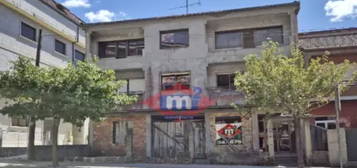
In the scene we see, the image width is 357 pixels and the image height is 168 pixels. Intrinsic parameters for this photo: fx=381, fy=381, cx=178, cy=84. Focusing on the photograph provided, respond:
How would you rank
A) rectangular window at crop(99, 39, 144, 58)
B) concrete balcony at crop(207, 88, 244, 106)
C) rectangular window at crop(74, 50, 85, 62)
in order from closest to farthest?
concrete balcony at crop(207, 88, 244, 106), rectangular window at crop(99, 39, 144, 58), rectangular window at crop(74, 50, 85, 62)

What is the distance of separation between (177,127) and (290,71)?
1085 cm

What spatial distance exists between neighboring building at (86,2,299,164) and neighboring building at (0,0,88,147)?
499cm

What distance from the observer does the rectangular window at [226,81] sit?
75.4ft

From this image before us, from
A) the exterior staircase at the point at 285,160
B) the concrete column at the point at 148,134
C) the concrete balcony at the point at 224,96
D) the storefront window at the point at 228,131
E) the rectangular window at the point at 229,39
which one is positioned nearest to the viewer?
the exterior staircase at the point at 285,160

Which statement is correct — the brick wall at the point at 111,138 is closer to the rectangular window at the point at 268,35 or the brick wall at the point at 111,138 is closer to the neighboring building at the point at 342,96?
the rectangular window at the point at 268,35

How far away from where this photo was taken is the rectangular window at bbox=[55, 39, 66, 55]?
32.8 meters

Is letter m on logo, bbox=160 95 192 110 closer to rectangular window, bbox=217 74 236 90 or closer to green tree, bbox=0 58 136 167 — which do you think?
rectangular window, bbox=217 74 236 90

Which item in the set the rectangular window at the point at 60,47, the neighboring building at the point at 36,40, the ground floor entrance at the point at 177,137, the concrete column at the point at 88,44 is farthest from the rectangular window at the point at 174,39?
the rectangular window at the point at 60,47

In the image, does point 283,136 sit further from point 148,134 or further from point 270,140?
Result: point 148,134

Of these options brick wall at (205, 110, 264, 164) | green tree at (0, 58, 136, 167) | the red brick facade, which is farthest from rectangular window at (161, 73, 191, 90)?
the red brick facade

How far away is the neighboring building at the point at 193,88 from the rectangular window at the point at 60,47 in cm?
1014

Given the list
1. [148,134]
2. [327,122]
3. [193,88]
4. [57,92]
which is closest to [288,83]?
[57,92]

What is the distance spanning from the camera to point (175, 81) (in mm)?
23703

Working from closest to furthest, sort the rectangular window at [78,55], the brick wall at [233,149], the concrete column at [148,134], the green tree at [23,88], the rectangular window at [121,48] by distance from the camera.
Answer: the green tree at [23,88] → the brick wall at [233,149] → the concrete column at [148,134] → the rectangular window at [121,48] → the rectangular window at [78,55]
